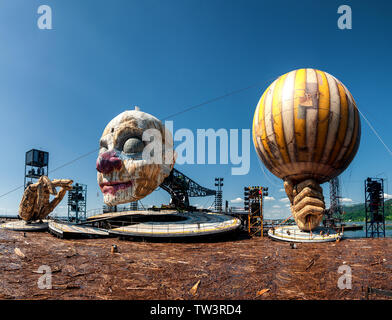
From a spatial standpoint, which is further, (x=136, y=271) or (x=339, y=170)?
(x=339, y=170)

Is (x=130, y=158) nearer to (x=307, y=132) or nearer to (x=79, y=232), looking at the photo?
(x=79, y=232)

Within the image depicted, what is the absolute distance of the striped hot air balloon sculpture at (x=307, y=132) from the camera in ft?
42.0

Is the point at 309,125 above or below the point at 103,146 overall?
above

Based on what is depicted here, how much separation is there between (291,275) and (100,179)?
666 inches

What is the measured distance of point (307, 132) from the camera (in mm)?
12867

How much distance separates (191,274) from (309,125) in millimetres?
10105

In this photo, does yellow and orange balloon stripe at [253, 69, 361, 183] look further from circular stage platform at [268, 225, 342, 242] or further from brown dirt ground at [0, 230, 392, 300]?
brown dirt ground at [0, 230, 392, 300]

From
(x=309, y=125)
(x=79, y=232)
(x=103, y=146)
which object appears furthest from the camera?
(x=103, y=146)

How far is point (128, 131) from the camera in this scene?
18469 mm

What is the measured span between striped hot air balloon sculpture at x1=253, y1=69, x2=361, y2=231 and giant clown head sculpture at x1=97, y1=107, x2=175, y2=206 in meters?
8.56

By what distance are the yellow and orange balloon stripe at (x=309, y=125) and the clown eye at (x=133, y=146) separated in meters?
9.35

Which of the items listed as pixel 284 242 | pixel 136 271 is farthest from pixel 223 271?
pixel 284 242

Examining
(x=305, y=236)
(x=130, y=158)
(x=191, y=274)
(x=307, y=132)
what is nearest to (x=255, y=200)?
(x=305, y=236)
